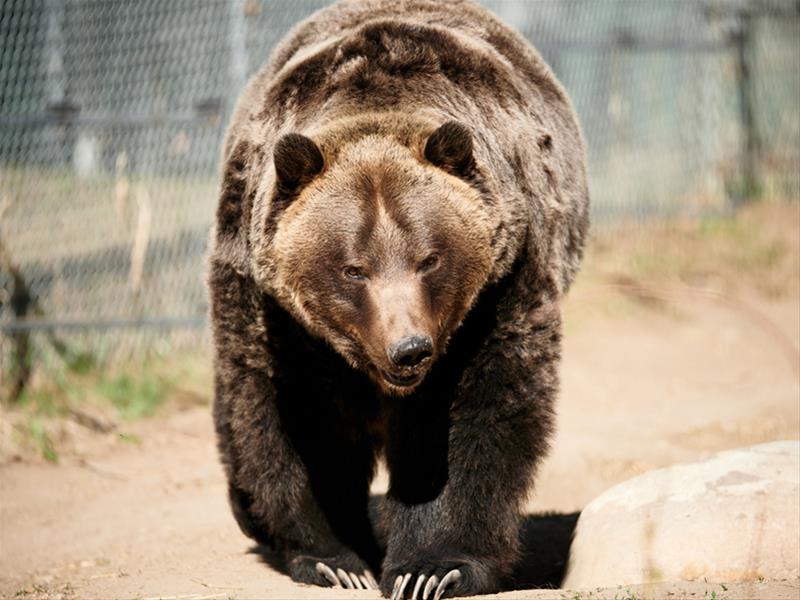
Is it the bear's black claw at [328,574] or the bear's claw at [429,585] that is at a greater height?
Answer: the bear's claw at [429,585]

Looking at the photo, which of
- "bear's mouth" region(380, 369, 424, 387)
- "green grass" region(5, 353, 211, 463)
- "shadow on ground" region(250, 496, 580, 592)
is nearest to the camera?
"bear's mouth" region(380, 369, 424, 387)

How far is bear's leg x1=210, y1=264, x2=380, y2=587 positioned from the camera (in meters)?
4.89

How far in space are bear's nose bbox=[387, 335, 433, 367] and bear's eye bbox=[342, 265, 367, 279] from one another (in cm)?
39

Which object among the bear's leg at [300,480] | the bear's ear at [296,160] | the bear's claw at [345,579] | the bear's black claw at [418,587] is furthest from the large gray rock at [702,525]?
the bear's ear at [296,160]

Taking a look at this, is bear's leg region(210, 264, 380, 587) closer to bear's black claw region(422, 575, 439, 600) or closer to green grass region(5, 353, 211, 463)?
bear's black claw region(422, 575, 439, 600)

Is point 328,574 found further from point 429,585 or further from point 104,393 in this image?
point 104,393

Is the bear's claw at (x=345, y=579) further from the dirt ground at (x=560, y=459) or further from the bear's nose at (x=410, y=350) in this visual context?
the bear's nose at (x=410, y=350)

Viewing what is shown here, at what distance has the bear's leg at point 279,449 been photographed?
489 cm

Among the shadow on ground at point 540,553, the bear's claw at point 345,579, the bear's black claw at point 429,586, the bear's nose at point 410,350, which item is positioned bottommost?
the shadow on ground at point 540,553

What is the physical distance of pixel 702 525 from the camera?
4641mm

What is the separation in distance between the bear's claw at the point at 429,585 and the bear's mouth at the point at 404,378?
0.88 metres

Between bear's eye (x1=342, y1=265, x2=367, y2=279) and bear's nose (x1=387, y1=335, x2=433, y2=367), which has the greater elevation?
bear's eye (x1=342, y1=265, x2=367, y2=279)

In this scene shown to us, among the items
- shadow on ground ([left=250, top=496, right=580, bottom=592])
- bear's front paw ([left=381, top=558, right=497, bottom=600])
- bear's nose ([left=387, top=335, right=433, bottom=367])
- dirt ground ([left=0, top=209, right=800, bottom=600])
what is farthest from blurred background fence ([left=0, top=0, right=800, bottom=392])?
bear's nose ([left=387, top=335, right=433, bottom=367])

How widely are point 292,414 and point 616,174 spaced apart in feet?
30.2
